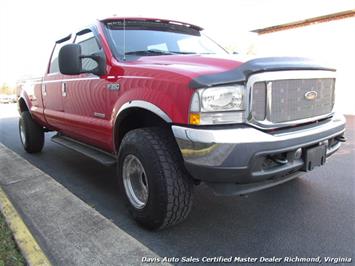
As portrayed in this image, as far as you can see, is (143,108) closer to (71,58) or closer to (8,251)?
(71,58)

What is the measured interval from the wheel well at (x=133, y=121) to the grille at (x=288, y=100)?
3.01 ft

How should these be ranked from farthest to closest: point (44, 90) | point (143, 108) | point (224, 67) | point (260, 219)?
point (44, 90) < point (260, 219) < point (143, 108) < point (224, 67)

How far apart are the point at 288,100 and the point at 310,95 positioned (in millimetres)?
317

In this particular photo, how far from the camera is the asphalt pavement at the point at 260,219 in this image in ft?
9.07

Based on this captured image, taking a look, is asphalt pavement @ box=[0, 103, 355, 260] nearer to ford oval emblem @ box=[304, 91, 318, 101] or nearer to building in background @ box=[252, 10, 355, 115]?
ford oval emblem @ box=[304, 91, 318, 101]

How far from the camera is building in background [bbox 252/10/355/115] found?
11.1 metres

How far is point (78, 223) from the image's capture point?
3180 mm

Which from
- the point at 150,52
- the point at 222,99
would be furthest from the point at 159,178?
the point at 150,52

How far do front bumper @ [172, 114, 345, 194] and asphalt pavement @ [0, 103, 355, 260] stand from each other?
0.53 metres

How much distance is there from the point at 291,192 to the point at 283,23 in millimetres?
10615

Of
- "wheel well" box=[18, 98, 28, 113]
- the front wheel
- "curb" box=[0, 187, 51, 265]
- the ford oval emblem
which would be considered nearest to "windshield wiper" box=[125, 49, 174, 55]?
the front wheel

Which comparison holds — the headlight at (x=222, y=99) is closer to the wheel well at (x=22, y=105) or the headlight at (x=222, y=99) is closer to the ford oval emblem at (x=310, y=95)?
the ford oval emblem at (x=310, y=95)

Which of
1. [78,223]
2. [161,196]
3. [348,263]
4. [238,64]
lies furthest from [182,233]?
[238,64]

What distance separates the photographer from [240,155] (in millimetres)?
2408
